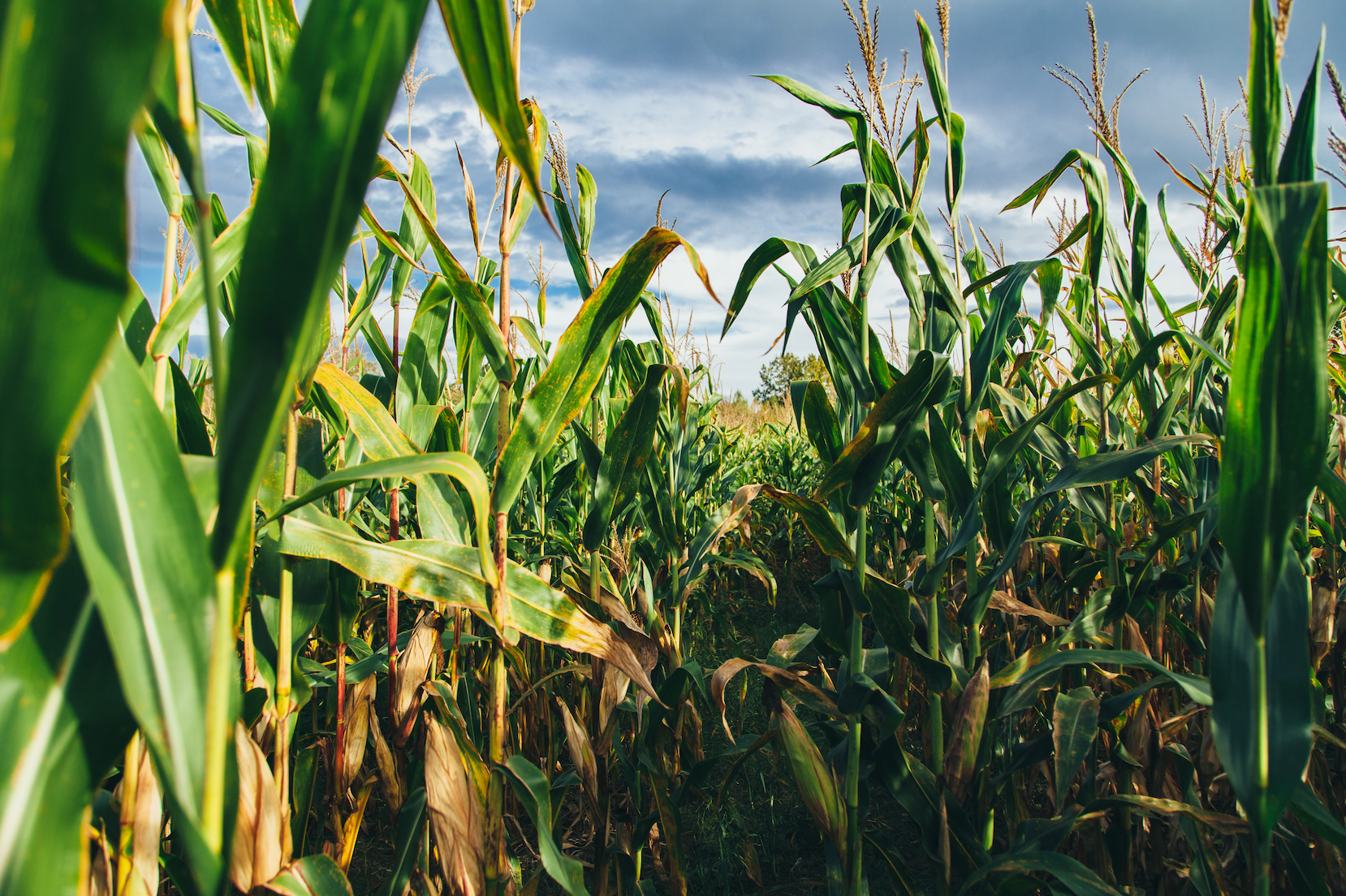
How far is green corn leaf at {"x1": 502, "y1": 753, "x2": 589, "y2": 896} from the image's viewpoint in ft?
3.38

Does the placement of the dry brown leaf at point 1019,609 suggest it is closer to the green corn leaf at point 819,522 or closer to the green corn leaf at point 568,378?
the green corn leaf at point 819,522

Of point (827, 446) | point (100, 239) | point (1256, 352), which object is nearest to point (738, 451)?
point (827, 446)

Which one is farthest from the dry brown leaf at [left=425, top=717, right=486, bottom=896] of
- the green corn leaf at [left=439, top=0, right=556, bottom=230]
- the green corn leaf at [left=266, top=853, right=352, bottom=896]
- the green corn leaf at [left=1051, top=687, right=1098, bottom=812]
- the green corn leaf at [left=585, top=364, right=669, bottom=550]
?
the green corn leaf at [left=1051, top=687, right=1098, bottom=812]

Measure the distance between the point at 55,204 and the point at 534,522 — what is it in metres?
2.28

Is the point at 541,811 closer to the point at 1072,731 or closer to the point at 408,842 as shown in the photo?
the point at 408,842

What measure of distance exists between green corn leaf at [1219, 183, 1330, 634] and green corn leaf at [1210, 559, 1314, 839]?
55mm

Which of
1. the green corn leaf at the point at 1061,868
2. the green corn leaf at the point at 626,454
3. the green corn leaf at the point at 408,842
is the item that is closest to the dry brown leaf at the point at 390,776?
the green corn leaf at the point at 408,842

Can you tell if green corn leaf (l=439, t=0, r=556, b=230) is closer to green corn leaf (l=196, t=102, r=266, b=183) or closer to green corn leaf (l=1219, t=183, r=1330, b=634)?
green corn leaf (l=1219, t=183, r=1330, b=634)

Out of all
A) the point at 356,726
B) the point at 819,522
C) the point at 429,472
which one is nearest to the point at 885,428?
the point at 819,522

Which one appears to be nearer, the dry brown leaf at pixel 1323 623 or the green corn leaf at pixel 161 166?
the green corn leaf at pixel 161 166

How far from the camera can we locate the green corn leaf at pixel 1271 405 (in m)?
0.58

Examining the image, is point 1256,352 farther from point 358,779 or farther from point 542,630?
point 358,779

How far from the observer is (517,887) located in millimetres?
1281

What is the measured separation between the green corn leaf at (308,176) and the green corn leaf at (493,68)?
0.29 feet
